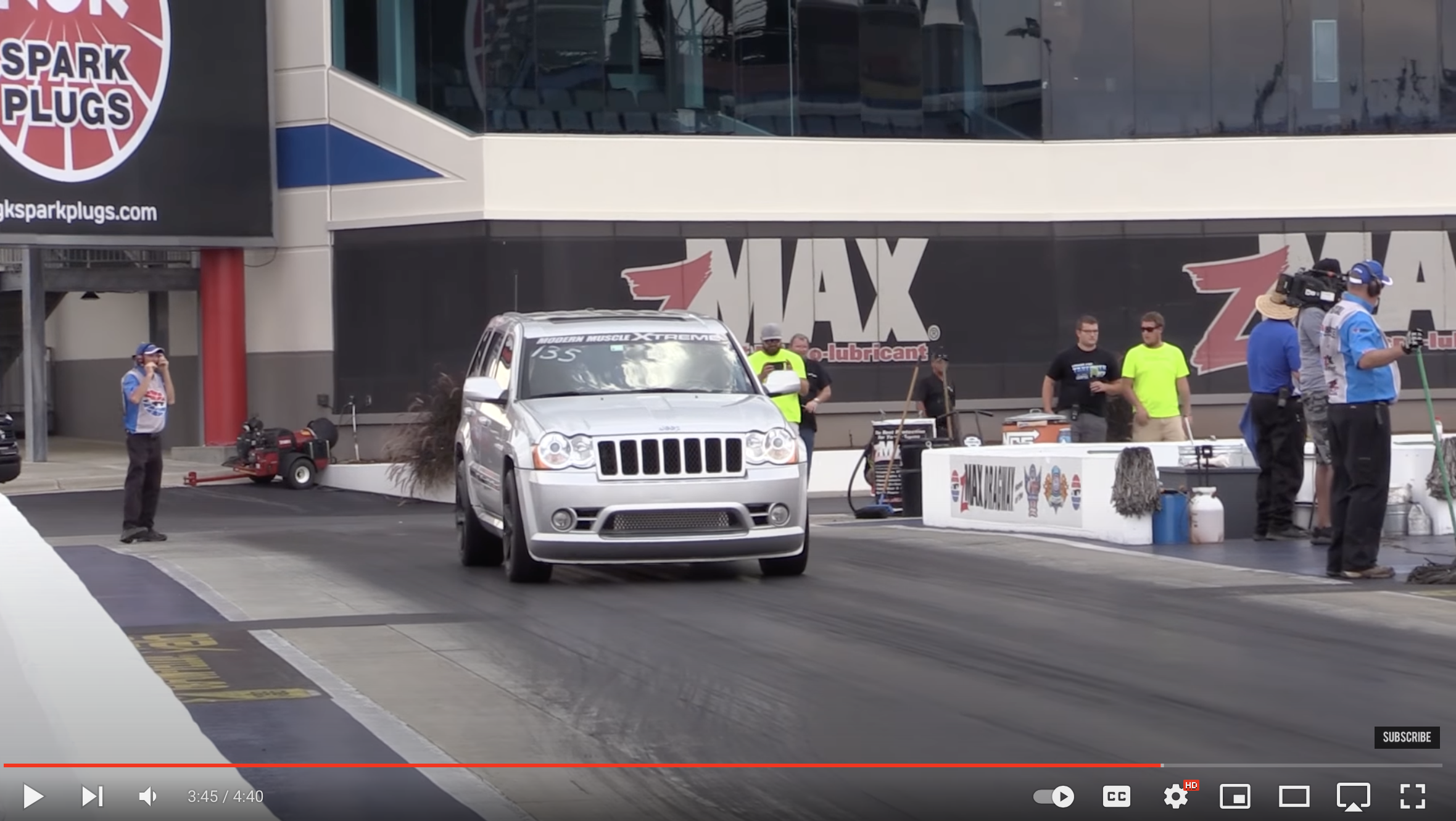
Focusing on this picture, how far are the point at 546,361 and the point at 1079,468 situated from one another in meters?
4.66

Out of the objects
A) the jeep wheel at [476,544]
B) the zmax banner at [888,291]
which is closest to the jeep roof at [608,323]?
the jeep wheel at [476,544]

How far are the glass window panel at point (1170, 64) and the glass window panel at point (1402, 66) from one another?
2600 millimetres

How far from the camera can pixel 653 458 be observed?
41.5ft

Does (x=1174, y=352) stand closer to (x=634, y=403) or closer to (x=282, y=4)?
(x=634, y=403)

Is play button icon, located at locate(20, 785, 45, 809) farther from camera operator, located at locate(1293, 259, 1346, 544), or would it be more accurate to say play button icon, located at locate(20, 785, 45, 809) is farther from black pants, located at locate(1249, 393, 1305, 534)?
black pants, located at locate(1249, 393, 1305, 534)

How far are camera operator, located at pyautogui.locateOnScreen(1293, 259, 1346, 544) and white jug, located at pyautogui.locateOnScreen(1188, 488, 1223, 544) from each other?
703 millimetres

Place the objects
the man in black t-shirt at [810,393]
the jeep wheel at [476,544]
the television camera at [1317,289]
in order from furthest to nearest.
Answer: the man in black t-shirt at [810,393]
the jeep wheel at [476,544]
the television camera at [1317,289]

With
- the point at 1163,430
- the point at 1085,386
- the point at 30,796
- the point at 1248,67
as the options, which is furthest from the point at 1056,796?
the point at 1248,67

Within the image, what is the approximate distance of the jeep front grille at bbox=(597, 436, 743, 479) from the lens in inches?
497

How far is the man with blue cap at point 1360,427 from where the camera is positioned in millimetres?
12320

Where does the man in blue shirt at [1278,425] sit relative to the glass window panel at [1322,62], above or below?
below

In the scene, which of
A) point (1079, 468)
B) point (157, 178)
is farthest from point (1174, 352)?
point (157, 178)

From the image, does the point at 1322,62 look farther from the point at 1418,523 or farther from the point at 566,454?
the point at 566,454

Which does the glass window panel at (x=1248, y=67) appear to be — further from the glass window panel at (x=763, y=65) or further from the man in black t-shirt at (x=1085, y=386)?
the man in black t-shirt at (x=1085, y=386)
